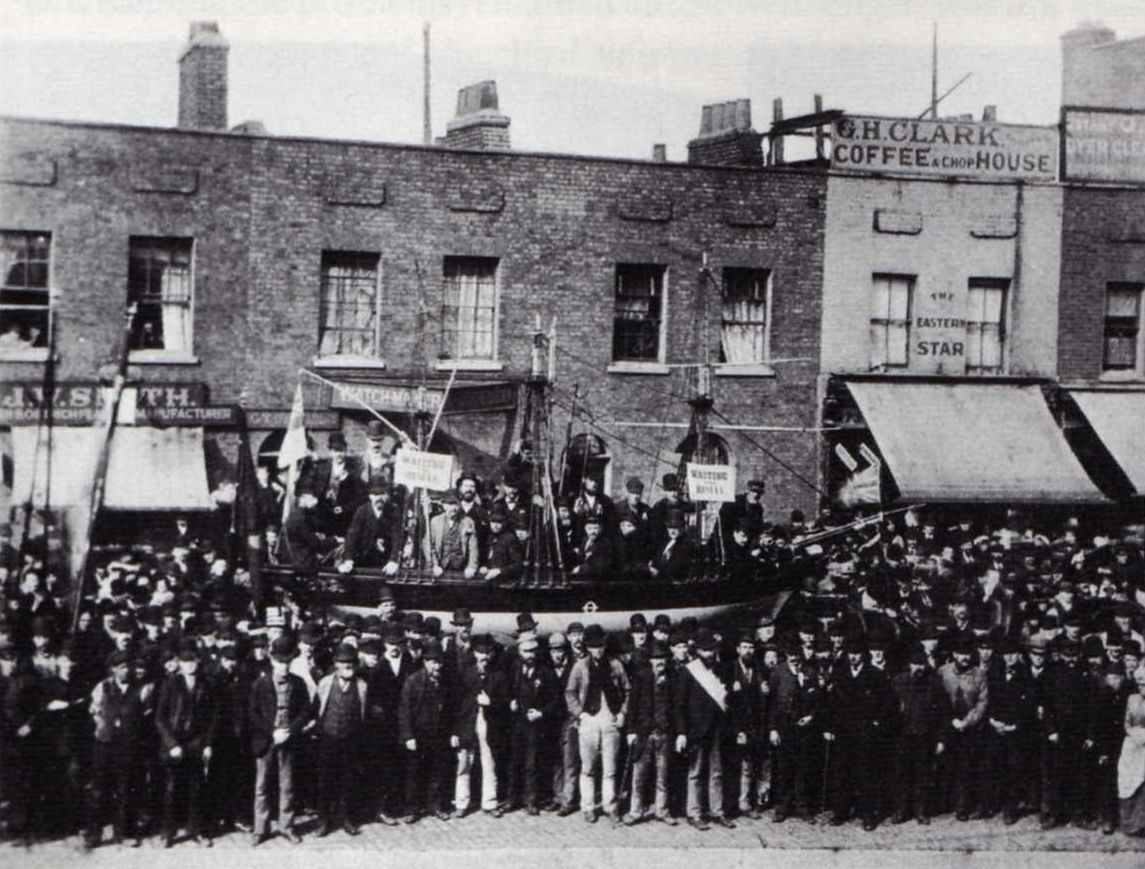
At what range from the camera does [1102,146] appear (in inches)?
771

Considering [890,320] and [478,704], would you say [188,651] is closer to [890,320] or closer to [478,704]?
[478,704]

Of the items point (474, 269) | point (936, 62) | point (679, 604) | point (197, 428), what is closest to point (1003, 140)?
point (936, 62)

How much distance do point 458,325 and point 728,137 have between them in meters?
5.67

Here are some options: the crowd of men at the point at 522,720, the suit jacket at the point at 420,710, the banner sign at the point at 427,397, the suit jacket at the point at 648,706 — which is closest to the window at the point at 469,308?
the banner sign at the point at 427,397

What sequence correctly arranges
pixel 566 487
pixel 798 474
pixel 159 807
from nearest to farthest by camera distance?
pixel 159 807 → pixel 566 487 → pixel 798 474

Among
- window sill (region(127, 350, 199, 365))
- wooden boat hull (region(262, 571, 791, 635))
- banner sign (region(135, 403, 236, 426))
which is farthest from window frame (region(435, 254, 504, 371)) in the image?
wooden boat hull (region(262, 571, 791, 635))

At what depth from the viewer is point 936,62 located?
16.3 metres

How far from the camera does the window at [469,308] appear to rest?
17.6 metres

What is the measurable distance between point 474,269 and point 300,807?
352 inches

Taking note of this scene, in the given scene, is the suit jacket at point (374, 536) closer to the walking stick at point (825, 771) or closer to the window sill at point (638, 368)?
the walking stick at point (825, 771)

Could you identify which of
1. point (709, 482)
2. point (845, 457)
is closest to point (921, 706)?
point (709, 482)

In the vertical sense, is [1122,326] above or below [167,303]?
above

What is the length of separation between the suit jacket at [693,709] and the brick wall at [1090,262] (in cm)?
1112

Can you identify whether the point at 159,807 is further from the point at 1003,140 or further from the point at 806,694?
the point at 1003,140
